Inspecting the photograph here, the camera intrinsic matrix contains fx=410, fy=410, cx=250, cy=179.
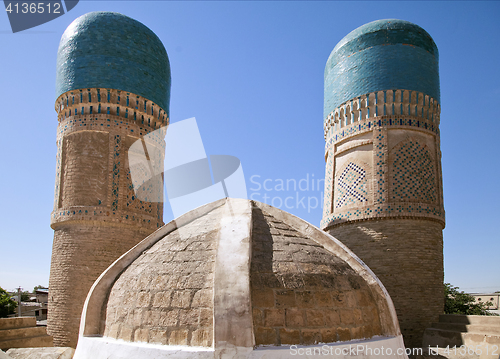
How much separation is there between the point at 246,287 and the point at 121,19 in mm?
8293

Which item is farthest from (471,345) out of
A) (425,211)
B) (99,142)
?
(99,142)

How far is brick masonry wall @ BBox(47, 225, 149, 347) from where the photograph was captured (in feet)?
26.5

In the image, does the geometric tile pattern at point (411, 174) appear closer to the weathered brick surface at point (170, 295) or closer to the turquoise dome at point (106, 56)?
the turquoise dome at point (106, 56)

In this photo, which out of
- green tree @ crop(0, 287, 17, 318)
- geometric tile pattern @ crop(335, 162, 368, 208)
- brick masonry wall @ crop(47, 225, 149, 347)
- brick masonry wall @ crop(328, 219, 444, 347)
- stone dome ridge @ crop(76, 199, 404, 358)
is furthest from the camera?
green tree @ crop(0, 287, 17, 318)

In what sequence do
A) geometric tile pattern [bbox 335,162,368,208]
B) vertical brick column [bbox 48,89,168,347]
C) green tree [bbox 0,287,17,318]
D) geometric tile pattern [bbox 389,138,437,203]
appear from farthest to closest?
1. green tree [bbox 0,287,17,318]
2. geometric tile pattern [bbox 335,162,368,208]
3. geometric tile pattern [bbox 389,138,437,203]
4. vertical brick column [bbox 48,89,168,347]

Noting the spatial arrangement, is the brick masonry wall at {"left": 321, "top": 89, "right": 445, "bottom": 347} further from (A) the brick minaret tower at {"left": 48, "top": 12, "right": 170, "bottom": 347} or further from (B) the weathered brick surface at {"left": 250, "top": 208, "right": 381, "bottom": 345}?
(B) the weathered brick surface at {"left": 250, "top": 208, "right": 381, "bottom": 345}

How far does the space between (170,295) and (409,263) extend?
22.2 ft

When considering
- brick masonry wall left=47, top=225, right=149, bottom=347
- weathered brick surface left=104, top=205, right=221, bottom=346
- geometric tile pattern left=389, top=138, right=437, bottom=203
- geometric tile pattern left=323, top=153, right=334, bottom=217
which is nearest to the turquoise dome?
brick masonry wall left=47, top=225, right=149, bottom=347

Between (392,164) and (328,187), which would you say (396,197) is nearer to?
(392,164)

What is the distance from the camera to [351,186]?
9.62 metres

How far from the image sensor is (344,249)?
12.8ft

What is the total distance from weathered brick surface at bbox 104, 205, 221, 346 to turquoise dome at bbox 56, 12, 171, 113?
6.30 m

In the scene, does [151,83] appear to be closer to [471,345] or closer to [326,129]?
[326,129]

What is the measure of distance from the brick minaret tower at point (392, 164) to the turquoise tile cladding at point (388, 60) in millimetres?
23
